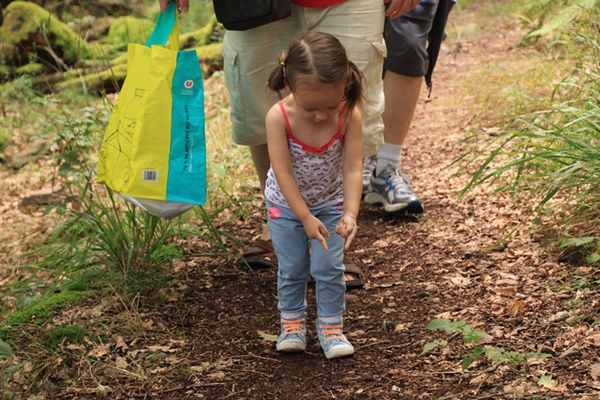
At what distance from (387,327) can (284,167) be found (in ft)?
2.73

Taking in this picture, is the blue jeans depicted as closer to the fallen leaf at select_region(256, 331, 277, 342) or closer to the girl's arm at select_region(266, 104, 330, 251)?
the girl's arm at select_region(266, 104, 330, 251)

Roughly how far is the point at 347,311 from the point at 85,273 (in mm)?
1211

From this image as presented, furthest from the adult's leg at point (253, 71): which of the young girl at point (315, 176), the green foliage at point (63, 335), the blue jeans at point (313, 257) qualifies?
the green foliage at point (63, 335)

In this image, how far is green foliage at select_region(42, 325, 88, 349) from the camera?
8.83 feet

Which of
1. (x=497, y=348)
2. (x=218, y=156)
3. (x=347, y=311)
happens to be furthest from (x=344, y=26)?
(x=218, y=156)

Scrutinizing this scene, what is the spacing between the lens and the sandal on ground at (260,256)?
334 centimetres

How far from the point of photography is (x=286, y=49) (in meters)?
2.96

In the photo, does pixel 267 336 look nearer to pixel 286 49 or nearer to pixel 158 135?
pixel 158 135

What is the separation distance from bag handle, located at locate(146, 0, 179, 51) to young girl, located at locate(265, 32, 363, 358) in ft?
1.87

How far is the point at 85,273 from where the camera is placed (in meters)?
3.13

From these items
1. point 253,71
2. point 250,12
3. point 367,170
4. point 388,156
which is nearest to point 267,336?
point 253,71

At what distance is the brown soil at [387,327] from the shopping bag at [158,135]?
1.78ft

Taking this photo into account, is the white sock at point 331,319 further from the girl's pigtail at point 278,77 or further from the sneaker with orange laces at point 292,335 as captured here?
the girl's pigtail at point 278,77

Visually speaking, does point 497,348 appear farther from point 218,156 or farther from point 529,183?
point 218,156
